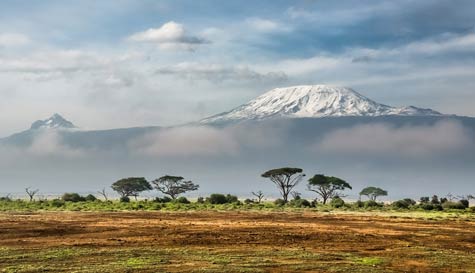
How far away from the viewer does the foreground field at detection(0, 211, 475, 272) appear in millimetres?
25734

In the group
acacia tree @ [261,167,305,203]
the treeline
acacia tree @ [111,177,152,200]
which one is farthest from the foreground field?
acacia tree @ [111,177,152,200]

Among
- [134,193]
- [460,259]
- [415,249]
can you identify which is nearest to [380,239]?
[415,249]

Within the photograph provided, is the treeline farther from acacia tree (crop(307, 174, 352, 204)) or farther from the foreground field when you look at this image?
the foreground field

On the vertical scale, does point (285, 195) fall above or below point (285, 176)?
below

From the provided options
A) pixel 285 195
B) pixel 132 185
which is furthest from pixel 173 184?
pixel 285 195

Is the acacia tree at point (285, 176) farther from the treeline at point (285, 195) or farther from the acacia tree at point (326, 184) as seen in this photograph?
the acacia tree at point (326, 184)

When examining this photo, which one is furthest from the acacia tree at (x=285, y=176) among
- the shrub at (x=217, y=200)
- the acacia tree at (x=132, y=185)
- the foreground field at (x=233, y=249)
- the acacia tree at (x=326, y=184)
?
the foreground field at (x=233, y=249)

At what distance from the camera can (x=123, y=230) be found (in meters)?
43.2

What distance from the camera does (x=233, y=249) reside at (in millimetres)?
31688

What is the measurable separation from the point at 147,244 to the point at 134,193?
443 feet

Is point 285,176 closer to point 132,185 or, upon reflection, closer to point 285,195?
point 285,195

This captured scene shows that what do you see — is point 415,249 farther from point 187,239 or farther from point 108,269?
point 108,269

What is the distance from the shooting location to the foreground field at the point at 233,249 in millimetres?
25734

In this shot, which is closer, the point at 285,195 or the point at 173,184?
the point at 285,195
